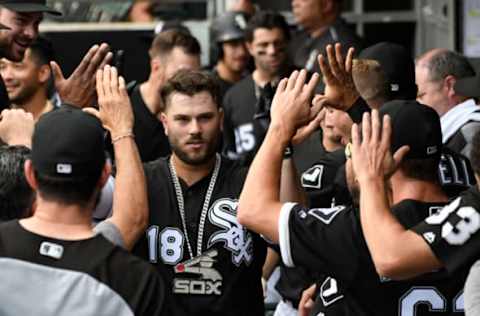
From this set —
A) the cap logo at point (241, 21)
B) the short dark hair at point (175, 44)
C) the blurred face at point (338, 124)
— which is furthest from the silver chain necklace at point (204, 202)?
the cap logo at point (241, 21)

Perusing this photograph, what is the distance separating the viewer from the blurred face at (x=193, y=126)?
5.88 meters

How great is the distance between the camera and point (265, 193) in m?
4.97

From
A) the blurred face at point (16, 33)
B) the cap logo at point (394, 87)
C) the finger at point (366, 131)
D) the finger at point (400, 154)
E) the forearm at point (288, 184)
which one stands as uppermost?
the blurred face at point (16, 33)

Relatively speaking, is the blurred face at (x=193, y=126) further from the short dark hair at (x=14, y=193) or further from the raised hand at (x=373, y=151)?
the short dark hair at (x=14, y=193)

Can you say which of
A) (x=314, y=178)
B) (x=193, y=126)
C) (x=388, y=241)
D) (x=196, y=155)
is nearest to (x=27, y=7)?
(x=193, y=126)

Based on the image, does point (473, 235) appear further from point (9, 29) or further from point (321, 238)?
point (9, 29)

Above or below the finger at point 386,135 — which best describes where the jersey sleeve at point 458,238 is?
below

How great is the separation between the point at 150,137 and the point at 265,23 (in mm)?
1682

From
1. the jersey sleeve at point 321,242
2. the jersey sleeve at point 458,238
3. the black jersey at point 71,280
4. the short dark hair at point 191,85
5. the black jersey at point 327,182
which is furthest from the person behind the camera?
the black jersey at point 327,182

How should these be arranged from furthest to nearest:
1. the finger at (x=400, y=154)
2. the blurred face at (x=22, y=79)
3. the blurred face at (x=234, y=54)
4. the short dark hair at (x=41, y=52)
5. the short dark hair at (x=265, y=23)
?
the blurred face at (x=234, y=54), the short dark hair at (x=265, y=23), the short dark hair at (x=41, y=52), the blurred face at (x=22, y=79), the finger at (x=400, y=154)

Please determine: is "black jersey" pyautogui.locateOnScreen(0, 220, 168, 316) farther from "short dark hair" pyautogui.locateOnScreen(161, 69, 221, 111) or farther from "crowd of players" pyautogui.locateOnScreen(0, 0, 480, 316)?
"short dark hair" pyautogui.locateOnScreen(161, 69, 221, 111)

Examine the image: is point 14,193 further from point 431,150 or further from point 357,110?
point 357,110

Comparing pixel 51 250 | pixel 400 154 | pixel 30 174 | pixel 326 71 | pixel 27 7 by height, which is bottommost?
pixel 51 250

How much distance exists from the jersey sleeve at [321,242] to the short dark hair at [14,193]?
988mm
